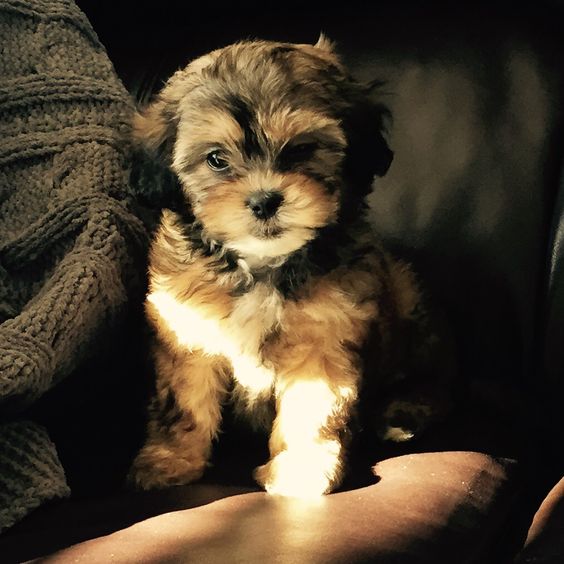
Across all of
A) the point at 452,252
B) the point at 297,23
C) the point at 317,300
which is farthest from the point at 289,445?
the point at 297,23

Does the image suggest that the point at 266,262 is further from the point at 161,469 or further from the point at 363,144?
the point at 161,469

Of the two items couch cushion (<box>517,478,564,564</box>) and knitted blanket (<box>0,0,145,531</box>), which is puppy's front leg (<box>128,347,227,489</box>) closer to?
knitted blanket (<box>0,0,145,531</box>)

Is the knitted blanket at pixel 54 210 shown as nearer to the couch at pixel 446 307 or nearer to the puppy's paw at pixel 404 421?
the couch at pixel 446 307

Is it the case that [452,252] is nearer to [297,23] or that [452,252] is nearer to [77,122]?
[297,23]

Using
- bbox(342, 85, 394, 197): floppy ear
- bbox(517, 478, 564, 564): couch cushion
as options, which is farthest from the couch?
bbox(342, 85, 394, 197): floppy ear

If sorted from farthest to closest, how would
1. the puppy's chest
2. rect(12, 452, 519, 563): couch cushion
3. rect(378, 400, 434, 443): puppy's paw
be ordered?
rect(378, 400, 434, 443): puppy's paw → the puppy's chest → rect(12, 452, 519, 563): couch cushion

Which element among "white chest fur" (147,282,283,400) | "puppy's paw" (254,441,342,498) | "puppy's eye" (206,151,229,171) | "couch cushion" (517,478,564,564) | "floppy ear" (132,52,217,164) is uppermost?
"floppy ear" (132,52,217,164)

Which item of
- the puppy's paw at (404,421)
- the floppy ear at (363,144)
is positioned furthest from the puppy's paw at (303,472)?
the floppy ear at (363,144)
